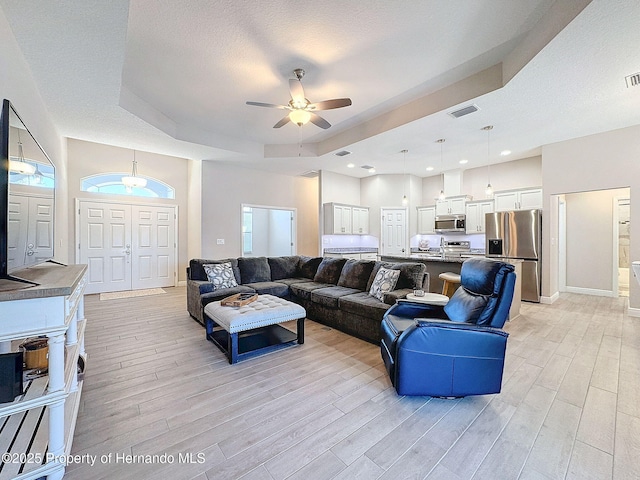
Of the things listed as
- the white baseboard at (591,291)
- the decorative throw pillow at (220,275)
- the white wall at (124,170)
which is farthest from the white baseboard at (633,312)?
the white wall at (124,170)

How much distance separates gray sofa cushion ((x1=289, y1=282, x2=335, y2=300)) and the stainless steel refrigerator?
3949mm

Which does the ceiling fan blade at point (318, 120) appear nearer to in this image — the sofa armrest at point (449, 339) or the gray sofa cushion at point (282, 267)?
the gray sofa cushion at point (282, 267)

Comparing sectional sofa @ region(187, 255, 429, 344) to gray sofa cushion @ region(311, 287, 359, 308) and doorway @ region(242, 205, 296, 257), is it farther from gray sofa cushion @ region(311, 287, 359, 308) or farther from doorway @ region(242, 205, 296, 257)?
doorway @ region(242, 205, 296, 257)

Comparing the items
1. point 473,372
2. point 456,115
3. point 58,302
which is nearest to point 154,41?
point 58,302

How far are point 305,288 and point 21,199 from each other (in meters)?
3.22

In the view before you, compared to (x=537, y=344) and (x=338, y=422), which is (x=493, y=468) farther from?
(x=537, y=344)

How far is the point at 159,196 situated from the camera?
22.5 feet

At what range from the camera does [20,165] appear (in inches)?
70.9

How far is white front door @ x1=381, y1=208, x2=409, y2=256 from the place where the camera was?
7.79 m

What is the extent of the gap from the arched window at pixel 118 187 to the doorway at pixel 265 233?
2.57 meters

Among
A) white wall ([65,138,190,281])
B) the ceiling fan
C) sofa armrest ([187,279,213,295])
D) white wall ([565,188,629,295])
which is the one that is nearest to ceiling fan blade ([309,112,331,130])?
the ceiling fan

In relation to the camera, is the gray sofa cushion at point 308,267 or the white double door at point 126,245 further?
the white double door at point 126,245

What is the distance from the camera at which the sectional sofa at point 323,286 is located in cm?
336

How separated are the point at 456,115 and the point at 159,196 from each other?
22.1 feet
